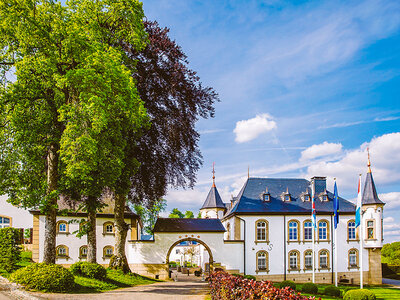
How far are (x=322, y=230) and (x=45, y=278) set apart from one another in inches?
1013

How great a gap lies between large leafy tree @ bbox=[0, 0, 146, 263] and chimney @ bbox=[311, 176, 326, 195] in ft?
76.4

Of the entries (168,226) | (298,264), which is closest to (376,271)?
(298,264)

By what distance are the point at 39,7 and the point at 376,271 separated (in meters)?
32.3

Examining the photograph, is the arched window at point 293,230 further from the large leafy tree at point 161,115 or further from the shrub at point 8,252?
the shrub at point 8,252

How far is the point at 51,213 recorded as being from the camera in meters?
16.3

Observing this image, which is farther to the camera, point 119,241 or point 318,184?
point 318,184

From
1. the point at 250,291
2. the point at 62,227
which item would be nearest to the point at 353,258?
the point at 62,227

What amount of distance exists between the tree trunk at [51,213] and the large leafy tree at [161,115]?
19.3 ft

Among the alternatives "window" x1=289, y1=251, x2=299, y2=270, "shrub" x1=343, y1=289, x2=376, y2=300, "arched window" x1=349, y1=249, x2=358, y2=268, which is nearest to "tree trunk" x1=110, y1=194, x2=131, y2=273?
"shrub" x1=343, y1=289, x2=376, y2=300

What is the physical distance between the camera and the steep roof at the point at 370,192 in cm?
3450

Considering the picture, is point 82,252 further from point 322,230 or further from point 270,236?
point 322,230

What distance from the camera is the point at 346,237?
3428cm

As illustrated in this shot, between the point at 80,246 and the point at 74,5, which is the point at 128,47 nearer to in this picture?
the point at 74,5

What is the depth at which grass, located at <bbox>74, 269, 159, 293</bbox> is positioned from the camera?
16359mm
